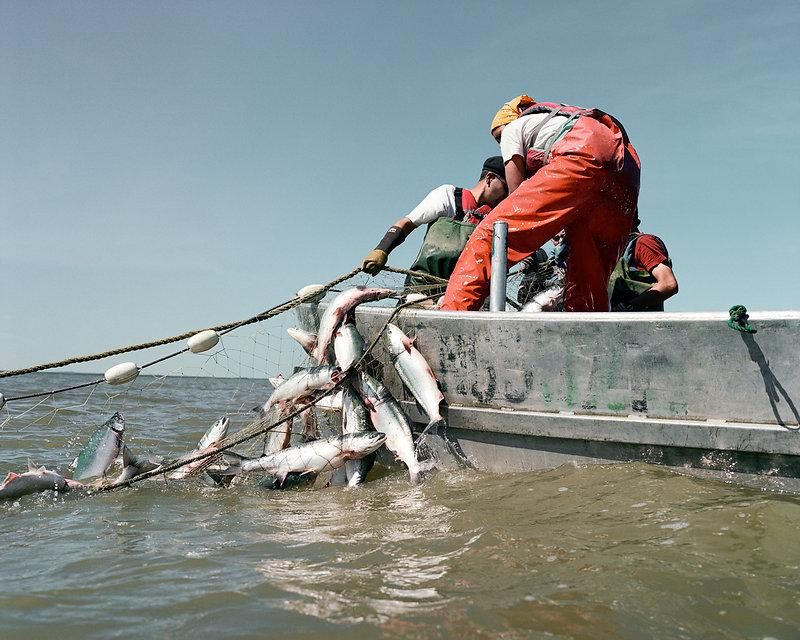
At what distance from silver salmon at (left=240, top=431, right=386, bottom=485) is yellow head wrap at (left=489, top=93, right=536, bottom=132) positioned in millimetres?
2711

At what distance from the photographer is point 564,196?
451cm

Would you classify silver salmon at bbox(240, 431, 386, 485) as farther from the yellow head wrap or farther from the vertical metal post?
the yellow head wrap

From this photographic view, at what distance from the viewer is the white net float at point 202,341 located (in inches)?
199

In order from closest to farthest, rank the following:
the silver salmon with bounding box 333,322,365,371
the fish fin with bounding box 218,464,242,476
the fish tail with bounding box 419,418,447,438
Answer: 1. the fish tail with bounding box 419,418,447,438
2. the silver salmon with bounding box 333,322,365,371
3. the fish fin with bounding box 218,464,242,476

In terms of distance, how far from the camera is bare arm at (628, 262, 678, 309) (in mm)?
6137

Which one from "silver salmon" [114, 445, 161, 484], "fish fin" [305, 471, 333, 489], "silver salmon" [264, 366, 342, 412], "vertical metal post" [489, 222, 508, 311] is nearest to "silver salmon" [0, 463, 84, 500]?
"silver salmon" [114, 445, 161, 484]

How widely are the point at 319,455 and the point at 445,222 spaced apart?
7.64 feet

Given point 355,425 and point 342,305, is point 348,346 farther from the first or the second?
point 355,425

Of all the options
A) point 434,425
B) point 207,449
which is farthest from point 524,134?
point 207,449

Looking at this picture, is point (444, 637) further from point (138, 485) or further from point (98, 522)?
point (138, 485)

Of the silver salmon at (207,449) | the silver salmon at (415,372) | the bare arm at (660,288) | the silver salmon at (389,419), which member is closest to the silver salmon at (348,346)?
the silver salmon at (389,419)

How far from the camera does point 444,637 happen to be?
6.72ft

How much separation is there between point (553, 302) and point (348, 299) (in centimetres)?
185

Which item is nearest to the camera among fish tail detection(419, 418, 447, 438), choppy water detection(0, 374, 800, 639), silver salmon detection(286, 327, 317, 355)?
choppy water detection(0, 374, 800, 639)
